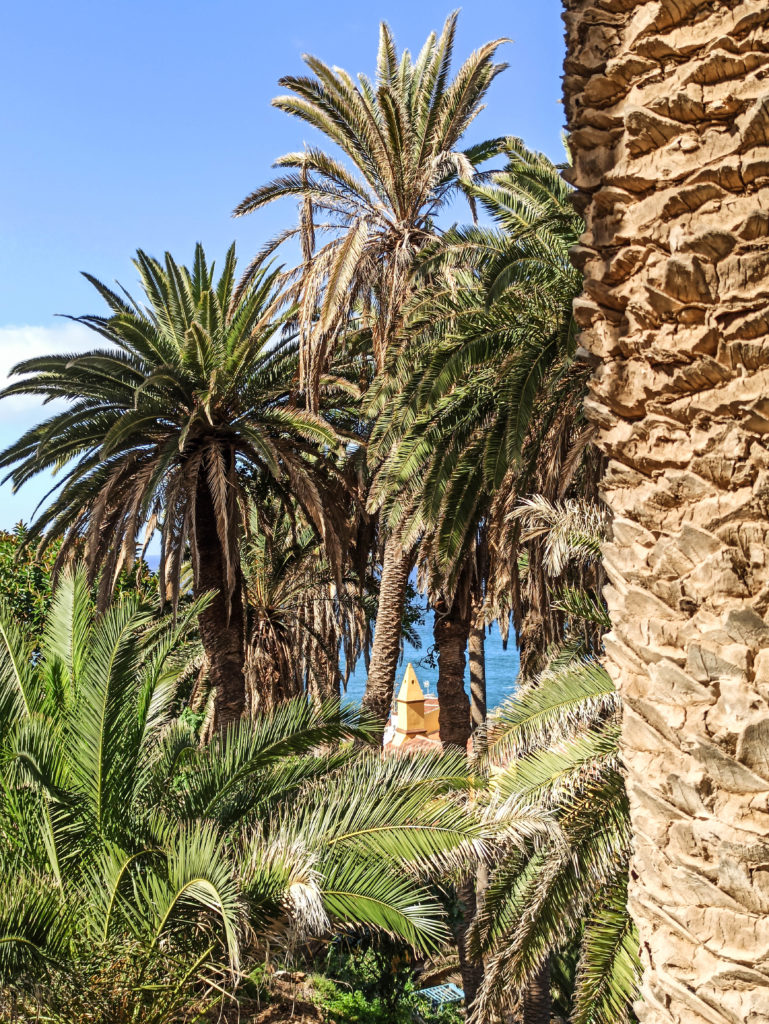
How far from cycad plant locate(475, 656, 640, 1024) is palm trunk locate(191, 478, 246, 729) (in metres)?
5.24

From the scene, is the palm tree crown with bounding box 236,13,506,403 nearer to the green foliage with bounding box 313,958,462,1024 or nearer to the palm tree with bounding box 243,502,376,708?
the palm tree with bounding box 243,502,376,708

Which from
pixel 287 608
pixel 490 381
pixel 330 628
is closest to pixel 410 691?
pixel 330 628

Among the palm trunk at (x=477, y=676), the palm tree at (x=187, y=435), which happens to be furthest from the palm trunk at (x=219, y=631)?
the palm trunk at (x=477, y=676)

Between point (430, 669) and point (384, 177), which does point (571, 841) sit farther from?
point (430, 669)

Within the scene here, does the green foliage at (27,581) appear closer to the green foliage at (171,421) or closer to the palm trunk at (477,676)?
the green foliage at (171,421)

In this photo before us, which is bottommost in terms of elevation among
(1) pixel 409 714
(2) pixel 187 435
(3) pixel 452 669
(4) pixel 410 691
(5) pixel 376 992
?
(5) pixel 376 992

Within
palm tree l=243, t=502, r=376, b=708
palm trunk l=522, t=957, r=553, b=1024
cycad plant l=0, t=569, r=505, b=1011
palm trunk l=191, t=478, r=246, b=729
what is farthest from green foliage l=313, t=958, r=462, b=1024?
cycad plant l=0, t=569, r=505, b=1011

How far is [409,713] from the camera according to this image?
2575 cm

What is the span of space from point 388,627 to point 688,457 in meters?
10.3

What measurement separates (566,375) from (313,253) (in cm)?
499

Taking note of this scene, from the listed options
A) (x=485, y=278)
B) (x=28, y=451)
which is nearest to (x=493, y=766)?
(x=485, y=278)

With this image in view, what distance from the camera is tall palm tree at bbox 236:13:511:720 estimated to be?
12141mm

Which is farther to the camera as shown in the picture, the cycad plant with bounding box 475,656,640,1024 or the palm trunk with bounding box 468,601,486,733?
the palm trunk with bounding box 468,601,486,733

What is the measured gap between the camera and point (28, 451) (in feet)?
41.7
